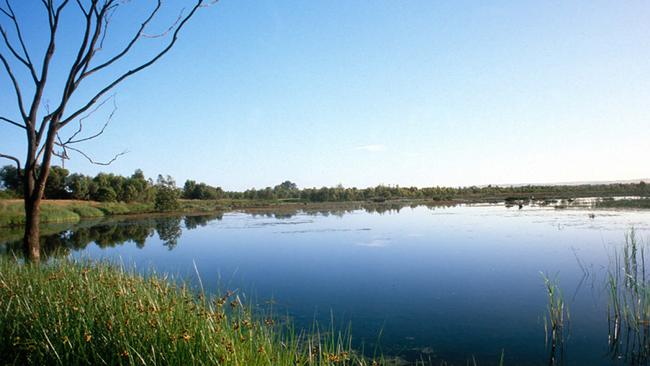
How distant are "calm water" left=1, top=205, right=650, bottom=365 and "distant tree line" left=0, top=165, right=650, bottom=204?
3048 centimetres

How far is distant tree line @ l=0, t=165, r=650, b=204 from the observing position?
44250 millimetres

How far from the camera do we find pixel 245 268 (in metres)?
10.6

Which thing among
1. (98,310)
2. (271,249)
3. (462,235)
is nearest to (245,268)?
(271,249)

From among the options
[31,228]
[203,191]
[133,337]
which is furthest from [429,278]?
[203,191]

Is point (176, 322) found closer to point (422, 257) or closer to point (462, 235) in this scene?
point (422, 257)

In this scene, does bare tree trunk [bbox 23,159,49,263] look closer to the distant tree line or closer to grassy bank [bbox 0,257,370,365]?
grassy bank [bbox 0,257,370,365]

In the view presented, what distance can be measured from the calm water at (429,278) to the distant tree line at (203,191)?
30482 millimetres

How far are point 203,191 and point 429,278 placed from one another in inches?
2402

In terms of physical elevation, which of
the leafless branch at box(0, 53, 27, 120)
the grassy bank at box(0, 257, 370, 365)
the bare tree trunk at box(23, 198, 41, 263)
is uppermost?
the leafless branch at box(0, 53, 27, 120)

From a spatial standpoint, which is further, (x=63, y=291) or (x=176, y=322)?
(x=63, y=291)

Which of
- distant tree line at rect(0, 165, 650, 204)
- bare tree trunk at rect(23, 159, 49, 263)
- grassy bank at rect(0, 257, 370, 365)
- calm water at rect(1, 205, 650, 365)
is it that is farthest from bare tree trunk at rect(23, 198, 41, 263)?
distant tree line at rect(0, 165, 650, 204)

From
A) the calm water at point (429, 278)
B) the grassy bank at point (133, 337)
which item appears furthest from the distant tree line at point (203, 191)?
the grassy bank at point (133, 337)

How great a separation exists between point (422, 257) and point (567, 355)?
6.80 metres

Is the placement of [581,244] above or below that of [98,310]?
below
